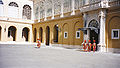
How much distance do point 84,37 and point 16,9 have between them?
22.1 metres

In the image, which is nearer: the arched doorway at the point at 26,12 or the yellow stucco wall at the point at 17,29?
the yellow stucco wall at the point at 17,29

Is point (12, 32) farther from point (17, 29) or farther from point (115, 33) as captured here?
point (115, 33)

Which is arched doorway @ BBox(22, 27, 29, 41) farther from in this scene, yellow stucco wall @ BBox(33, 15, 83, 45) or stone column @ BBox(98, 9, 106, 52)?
stone column @ BBox(98, 9, 106, 52)

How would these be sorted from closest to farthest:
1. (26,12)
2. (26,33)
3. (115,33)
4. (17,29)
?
(115,33)
(17,29)
(26,12)
(26,33)

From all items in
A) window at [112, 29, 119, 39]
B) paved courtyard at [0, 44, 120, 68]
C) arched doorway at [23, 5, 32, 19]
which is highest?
arched doorway at [23, 5, 32, 19]

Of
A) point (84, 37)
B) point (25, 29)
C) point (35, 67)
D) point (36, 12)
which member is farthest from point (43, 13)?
point (35, 67)

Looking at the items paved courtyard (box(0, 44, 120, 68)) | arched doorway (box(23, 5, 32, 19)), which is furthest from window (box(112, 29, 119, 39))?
arched doorway (box(23, 5, 32, 19))

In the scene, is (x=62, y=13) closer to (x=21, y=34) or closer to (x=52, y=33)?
(x=52, y=33)

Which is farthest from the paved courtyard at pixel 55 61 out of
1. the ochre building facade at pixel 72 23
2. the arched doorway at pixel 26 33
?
the arched doorway at pixel 26 33

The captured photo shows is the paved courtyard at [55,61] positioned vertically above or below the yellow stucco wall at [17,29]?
below

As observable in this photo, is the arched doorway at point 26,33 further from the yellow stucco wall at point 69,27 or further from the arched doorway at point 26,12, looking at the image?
the yellow stucco wall at point 69,27

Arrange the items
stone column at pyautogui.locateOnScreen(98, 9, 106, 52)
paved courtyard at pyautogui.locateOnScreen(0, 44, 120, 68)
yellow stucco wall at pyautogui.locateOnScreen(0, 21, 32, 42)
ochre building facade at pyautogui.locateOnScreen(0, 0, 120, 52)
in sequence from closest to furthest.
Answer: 1. paved courtyard at pyautogui.locateOnScreen(0, 44, 120, 68)
2. ochre building facade at pyautogui.locateOnScreen(0, 0, 120, 52)
3. stone column at pyautogui.locateOnScreen(98, 9, 106, 52)
4. yellow stucco wall at pyautogui.locateOnScreen(0, 21, 32, 42)

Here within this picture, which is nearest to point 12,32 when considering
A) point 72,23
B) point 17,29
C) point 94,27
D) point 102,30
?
point 17,29

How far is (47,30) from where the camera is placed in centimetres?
3253
